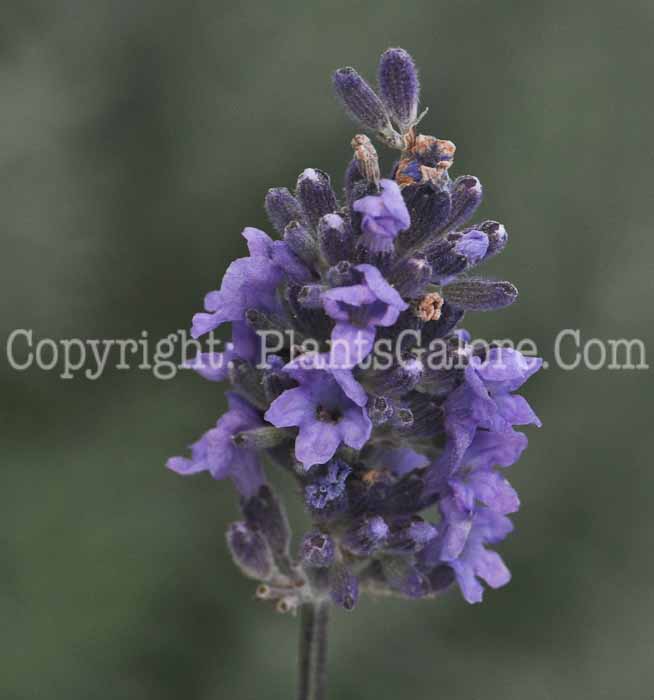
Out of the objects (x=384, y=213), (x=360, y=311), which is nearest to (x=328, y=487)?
(x=360, y=311)

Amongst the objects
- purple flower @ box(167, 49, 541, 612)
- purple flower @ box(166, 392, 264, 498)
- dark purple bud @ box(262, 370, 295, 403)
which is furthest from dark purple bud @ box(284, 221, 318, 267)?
purple flower @ box(166, 392, 264, 498)

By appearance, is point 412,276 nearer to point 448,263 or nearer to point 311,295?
point 448,263

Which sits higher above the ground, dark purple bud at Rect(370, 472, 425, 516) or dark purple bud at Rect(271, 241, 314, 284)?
dark purple bud at Rect(271, 241, 314, 284)

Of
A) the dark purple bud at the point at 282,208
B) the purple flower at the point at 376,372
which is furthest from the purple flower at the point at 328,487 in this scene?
the dark purple bud at the point at 282,208

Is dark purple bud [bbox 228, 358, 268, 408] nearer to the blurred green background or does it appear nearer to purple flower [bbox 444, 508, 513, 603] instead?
purple flower [bbox 444, 508, 513, 603]

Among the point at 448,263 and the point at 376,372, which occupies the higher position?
the point at 448,263

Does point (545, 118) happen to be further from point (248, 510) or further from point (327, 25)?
point (248, 510)

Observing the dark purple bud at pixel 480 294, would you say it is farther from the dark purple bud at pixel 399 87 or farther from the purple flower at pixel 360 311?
the dark purple bud at pixel 399 87
